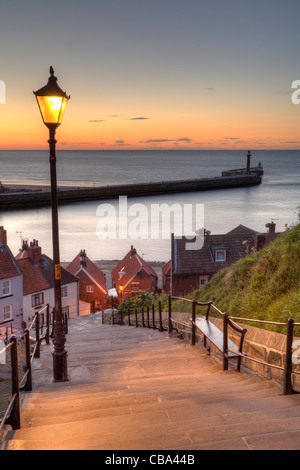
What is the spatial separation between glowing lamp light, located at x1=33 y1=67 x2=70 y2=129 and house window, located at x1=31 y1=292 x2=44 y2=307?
28677mm

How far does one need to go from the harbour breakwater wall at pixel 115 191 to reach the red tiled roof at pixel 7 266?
50.0 metres

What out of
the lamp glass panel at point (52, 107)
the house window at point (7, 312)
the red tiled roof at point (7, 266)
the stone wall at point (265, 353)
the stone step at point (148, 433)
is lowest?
the house window at point (7, 312)

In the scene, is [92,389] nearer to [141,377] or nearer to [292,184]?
[141,377]

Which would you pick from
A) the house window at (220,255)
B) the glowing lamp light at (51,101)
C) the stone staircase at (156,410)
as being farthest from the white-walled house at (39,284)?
the glowing lamp light at (51,101)

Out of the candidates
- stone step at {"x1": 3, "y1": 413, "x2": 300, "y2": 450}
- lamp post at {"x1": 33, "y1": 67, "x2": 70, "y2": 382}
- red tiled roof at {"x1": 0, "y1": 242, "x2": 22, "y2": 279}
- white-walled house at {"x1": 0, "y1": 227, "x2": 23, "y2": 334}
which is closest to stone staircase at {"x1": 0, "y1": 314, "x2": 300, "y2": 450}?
stone step at {"x1": 3, "y1": 413, "x2": 300, "y2": 450}

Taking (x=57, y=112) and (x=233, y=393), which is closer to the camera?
(x=233, y=393)

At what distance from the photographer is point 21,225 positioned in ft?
218

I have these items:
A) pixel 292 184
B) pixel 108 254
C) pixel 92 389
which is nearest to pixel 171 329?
pixel 92 389

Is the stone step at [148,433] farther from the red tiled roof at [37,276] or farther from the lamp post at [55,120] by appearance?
the red tiled roof at [37,276]

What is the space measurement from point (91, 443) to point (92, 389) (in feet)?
6.37

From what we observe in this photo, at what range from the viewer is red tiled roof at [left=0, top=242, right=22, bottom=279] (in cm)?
3050

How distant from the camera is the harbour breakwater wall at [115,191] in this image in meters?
79.9

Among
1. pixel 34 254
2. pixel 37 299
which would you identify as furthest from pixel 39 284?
pixel 34 254

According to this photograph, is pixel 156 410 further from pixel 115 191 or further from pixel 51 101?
pixel 115 191
